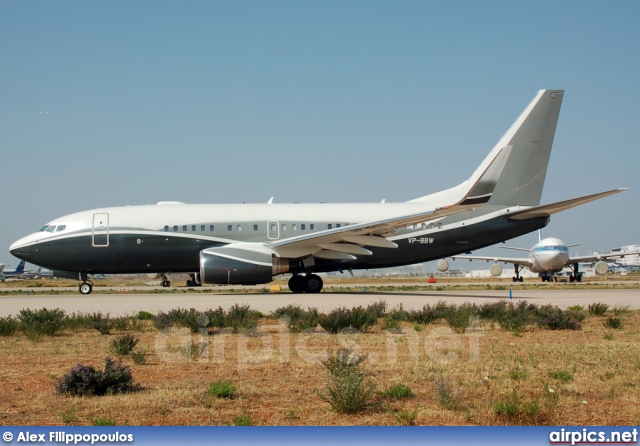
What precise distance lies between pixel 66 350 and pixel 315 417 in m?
6.67

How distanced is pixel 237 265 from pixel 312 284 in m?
3.87

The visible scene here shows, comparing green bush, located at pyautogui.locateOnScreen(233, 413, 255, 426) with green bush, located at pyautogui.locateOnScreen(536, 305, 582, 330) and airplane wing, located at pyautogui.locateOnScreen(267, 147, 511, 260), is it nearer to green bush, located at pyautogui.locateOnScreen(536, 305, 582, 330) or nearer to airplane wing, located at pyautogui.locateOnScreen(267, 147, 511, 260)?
green bush, located at pyautogui.locateOnScreen(536, 305, 582, 330)

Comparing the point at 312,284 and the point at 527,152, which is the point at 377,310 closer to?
the point at 312,284

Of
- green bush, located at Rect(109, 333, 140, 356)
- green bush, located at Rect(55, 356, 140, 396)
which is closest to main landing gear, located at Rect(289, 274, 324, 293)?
green bush, located at Rect(109, 333, 140, 356)

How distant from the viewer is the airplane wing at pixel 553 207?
22.5 metres

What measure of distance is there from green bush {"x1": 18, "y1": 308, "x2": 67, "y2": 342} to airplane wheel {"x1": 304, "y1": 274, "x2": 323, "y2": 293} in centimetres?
1347

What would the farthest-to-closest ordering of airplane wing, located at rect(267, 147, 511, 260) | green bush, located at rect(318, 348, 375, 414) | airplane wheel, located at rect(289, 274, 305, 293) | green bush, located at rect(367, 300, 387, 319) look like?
airplane wheel, located at rect(289, 274, 305, 293) → airplane wing, located at rect(267, 147, 511, 260) → green bush, located at rect(367, 300, 387, 319) → green bush, located at rect(318, 348, 375, 414)

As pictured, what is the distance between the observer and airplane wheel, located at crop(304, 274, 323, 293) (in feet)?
90.7

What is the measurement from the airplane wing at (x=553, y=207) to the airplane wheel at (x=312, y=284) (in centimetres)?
797

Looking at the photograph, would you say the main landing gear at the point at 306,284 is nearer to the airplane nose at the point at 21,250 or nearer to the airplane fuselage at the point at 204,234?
the airplane fuselage at the point at 204,234

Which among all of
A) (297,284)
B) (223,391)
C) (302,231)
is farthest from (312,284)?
(223,391)

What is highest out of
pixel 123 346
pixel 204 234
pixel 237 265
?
pixel 204 234

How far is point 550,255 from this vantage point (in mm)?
50062

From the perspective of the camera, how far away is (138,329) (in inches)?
569
